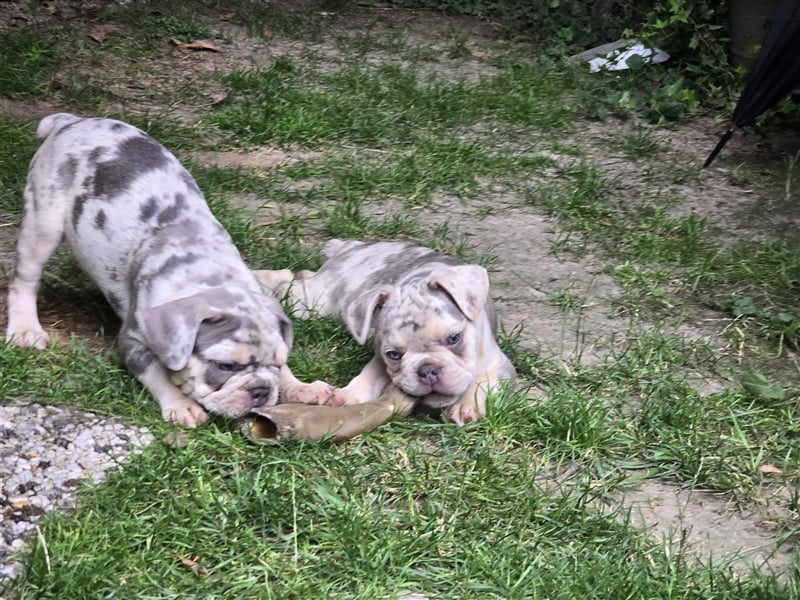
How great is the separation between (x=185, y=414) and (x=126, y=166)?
5.32ft

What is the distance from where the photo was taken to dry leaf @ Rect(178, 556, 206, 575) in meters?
4.06

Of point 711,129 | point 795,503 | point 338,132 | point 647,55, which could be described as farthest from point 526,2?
point 795,503

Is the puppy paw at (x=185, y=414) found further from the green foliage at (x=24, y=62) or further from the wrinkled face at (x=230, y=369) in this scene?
the green foliage at (x=24, y=62)

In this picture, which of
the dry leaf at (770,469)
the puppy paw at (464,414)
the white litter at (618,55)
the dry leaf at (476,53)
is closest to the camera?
the dry leaf at (770,469)

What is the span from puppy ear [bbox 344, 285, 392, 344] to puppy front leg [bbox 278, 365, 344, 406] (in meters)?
0.34

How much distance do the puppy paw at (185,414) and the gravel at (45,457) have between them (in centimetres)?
14

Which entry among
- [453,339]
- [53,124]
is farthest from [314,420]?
[53,124]

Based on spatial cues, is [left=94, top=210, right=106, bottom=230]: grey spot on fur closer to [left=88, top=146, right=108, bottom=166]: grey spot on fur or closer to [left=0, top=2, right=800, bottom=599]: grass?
[left=88, top=146, right=108, bottom=166]: grey spot on fur

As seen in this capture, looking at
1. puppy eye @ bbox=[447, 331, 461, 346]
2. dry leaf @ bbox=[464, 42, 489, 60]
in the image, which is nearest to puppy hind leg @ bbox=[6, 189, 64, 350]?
puppy eye @ bbox=[447, 331, 461, 346]

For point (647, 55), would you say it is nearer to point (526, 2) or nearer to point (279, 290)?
point (526, 2)

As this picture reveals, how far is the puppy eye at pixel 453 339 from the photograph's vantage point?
A: 5297 mm

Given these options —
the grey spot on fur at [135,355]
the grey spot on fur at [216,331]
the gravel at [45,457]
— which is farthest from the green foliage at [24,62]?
the grey spot on fur at [216,331]

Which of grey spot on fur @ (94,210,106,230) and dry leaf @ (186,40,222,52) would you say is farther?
dry leaf @ (186,40,222,52)

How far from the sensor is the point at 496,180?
8.69 m
